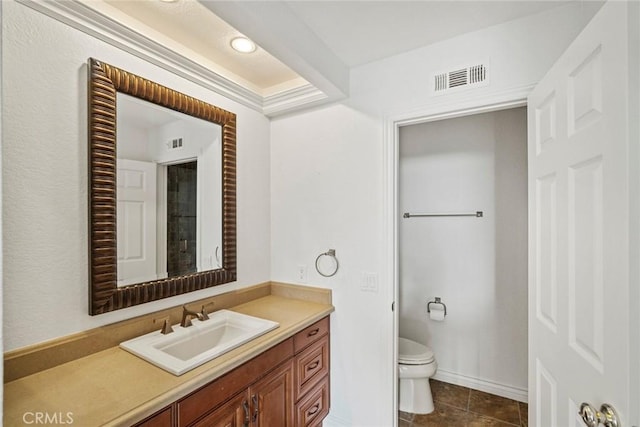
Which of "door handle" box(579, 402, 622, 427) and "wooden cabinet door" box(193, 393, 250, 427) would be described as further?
"wooden cabinet door" box(193, 393, 250, 427)

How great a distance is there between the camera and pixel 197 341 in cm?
158

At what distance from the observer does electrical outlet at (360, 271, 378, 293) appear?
1.91 meters

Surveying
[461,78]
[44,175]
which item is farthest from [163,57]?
[461,78]

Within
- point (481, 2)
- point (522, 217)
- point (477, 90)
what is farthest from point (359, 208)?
point (522, 217)

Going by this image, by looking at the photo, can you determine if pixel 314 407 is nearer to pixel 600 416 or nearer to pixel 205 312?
pixel 205 312

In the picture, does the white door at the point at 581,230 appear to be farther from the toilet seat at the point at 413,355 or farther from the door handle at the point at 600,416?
the toilet seat at the point at 413,355

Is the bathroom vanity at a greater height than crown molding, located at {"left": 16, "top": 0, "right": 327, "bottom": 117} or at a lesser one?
lesser

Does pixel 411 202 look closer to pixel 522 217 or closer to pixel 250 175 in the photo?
pixel 522 217

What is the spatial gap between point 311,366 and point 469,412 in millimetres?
1321

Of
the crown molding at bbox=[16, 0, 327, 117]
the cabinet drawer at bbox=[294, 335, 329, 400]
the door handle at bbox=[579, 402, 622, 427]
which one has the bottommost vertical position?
the cabinet drawer at bbox=[294, 335, 329, 400]

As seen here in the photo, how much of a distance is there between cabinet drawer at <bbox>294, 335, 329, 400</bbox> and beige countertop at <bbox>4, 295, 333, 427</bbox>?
16.0 inches

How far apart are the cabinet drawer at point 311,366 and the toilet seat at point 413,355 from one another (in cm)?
60

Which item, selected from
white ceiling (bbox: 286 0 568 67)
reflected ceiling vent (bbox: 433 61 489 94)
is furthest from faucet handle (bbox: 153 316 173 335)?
reflected ceiling vent (bbox: 433 61 489 94)

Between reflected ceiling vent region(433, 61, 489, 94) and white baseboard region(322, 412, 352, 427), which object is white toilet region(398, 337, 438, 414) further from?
reflected ceiling vent region(433, 61, 489, 94)
